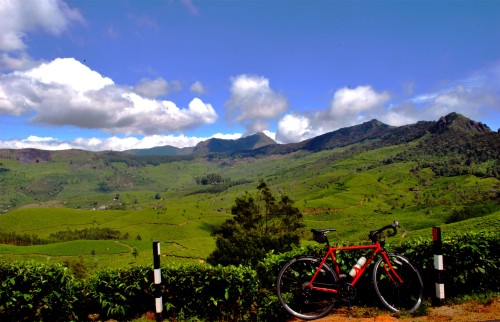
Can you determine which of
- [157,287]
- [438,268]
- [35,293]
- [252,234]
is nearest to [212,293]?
[157,287]

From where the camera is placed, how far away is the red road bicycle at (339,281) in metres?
8.85

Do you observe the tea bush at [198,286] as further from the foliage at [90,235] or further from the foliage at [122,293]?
the foliage at [90,235]

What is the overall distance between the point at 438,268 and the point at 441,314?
1.13 metres

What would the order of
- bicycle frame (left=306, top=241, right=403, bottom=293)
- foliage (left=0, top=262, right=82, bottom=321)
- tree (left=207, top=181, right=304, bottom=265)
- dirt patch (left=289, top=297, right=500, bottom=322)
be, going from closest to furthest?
dirt patch (left=289, top=297, right=500, bottom=322) < bicycle frame (left=306, top=241, right=403, bottom=293) < foliage (left=0, top=262, right=82, bottom=321) < tree (left=207, top=181, right=304, bottom=265)

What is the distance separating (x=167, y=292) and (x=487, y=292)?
871 cm

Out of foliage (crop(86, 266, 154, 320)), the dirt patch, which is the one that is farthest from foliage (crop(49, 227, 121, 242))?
the dirt patch

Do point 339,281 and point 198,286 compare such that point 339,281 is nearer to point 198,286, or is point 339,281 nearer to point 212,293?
point 212,293

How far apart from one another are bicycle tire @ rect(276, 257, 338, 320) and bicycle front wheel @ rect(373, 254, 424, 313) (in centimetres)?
126

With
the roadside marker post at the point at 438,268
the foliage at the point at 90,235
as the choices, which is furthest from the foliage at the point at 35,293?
the foliage at the point at 90,235

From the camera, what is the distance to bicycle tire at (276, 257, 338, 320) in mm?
8828

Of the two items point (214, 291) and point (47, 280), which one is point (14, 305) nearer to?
point (47, 280)

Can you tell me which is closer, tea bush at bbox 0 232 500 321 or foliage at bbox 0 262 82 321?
foliage at bbox 0 262 82 321

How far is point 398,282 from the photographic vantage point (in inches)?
357

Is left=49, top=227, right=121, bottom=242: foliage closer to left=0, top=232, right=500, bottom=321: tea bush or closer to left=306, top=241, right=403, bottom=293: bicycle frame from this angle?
left=0, top=232, right=500, bottom=321: tea bush
